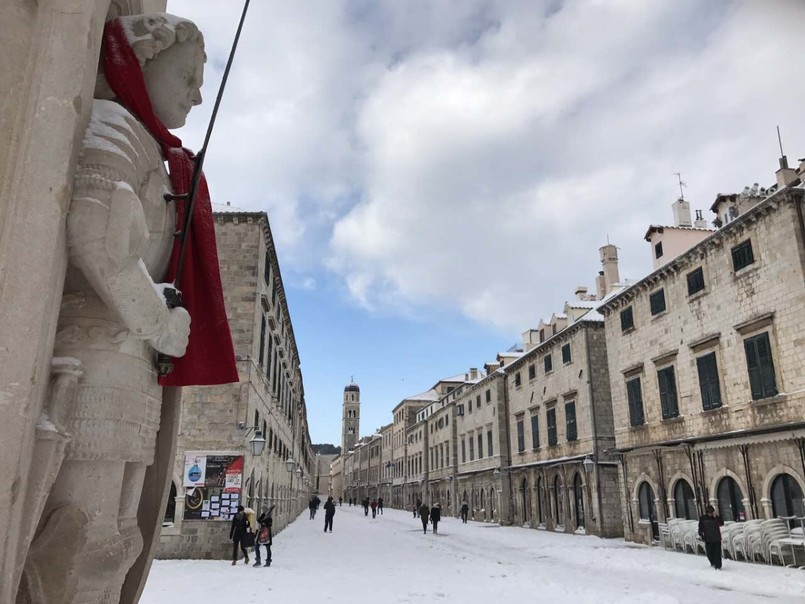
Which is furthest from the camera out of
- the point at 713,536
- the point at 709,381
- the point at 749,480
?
the point at 709,381

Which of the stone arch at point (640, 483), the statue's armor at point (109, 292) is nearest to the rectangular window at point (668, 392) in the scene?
the stone arch at point (640, 483)

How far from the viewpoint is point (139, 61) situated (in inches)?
113

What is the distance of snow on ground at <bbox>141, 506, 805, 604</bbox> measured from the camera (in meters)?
11.0

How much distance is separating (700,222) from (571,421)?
1202 centimetres

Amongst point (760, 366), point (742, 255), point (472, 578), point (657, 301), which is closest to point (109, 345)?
point (472, 578)

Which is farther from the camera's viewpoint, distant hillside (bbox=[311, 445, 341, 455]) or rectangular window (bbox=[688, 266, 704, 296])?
distant hillside (bbox=[311, 445, 341, 455])

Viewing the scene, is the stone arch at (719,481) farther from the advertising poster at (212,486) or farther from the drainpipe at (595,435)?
the advertising poster at (212,486)

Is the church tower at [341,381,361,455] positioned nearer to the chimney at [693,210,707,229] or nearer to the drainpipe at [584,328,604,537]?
the drainpipe at [584,328,604,537]

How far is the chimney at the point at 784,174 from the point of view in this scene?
60.1 ft

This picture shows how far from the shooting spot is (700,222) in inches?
1062

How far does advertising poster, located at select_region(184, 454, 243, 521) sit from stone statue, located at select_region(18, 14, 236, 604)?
1540 centimetres

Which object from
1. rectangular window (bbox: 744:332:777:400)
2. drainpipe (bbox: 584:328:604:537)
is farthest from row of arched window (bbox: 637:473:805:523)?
drainpipe (bbox: 584:328:604:537)

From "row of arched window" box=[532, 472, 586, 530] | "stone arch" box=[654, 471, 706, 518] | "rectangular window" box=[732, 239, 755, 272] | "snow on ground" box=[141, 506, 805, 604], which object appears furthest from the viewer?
"row of arched window" box=[532, 472, 586, 530]

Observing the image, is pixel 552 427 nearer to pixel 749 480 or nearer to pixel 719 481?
pixel 719 481
